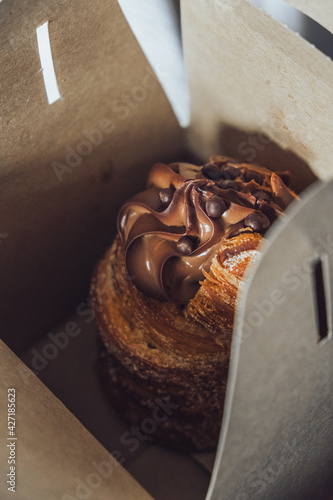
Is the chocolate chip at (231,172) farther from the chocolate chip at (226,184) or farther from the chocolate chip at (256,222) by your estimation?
the chocolate chip at (256,222)

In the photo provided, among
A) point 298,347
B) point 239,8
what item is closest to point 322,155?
point 239,8

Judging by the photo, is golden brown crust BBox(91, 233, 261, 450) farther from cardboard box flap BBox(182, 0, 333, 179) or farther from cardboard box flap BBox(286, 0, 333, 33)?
cardboard box flap BBox(286, 0, 333, 33)

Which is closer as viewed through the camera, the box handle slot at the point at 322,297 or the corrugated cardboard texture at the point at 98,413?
the box handle slot at the point at 322,297

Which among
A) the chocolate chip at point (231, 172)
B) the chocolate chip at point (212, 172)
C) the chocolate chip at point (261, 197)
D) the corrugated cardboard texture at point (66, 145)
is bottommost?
the chocolate chip at point (261, 197)

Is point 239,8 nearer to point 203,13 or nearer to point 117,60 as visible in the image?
point 203,13

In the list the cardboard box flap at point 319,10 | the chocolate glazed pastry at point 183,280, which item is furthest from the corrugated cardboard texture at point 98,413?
the cardboard box flap at point 319,10

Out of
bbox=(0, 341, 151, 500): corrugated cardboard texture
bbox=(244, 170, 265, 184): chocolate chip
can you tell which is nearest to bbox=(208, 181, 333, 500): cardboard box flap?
bbox=(0, 341, 151, 500): corrugated cardboard texture

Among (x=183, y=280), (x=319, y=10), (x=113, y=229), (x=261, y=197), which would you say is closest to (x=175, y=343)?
(x=183, y=280)
